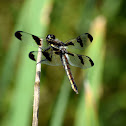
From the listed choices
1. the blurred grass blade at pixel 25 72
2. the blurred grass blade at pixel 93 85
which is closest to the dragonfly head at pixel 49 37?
the blurred grass blade at pixel 25 72

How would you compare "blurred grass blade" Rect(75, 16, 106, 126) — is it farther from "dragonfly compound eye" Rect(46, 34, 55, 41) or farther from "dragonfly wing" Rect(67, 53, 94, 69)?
"dragonfly compound eye" Rect(46, 34, 55, 41)

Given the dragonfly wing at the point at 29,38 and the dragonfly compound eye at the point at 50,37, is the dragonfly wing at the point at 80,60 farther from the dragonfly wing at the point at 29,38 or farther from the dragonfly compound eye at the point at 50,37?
the dragonfly wing at the point at 29,38

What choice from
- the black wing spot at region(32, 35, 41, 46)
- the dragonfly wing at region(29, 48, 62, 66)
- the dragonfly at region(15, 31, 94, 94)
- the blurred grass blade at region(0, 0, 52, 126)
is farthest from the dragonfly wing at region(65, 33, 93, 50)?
the black wing spot at region(32, 35, 41, 46)

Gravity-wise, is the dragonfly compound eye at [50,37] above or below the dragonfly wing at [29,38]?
above

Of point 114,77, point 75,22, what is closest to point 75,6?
point 75,22

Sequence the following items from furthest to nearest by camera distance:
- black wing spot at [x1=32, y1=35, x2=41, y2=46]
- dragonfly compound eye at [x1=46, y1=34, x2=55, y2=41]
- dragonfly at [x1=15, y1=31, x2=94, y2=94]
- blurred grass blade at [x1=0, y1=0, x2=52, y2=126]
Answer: dragonfly compound eye at [x1=46, y1=34, x2=55, y2=41]
dragonfly at [x1=15, y1=31, x2=94, y2=94]
black wing spot at [x1=32, y1=35, x2=41, y2=46]
blurred grass blade at [x1=0, y1=0, x2=52, y2=126]

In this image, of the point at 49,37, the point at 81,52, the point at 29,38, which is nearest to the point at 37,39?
the point at 29,38

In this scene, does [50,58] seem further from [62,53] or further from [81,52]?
[81,52]
